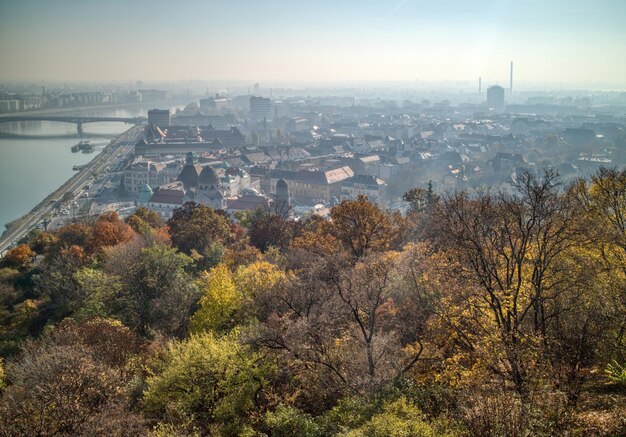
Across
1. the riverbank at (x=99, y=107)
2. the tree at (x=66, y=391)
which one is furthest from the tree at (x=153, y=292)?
the riverbank at (x=99, y=107)

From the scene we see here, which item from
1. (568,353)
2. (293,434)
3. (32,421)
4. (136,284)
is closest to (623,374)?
(568,353)

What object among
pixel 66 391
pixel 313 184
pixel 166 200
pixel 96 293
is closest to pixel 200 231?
pixel 96 293

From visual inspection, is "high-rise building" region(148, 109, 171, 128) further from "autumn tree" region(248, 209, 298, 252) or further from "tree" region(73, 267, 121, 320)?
"tree" region(73, 267, 121, 320)

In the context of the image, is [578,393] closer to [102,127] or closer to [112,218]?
[112,218]

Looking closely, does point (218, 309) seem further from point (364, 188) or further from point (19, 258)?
point (364, 188)

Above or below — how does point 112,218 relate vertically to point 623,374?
below
